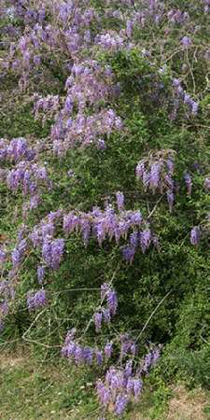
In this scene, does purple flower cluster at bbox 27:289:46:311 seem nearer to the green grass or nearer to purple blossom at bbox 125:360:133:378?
the green grass

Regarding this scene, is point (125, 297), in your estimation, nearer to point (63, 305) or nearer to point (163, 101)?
point (63, 305)

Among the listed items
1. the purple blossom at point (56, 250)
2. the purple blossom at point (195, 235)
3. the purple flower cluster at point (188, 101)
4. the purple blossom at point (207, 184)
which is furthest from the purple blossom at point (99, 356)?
the purple flower cluster at point (188, 101)

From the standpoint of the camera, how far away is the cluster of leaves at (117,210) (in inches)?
219

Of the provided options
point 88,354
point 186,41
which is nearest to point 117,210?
point 88,354

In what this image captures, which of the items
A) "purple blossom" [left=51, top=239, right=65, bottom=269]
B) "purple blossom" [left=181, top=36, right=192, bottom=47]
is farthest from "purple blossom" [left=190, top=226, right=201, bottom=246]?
"purple blossom" [left=181, top=36, right=192, bottom=47]

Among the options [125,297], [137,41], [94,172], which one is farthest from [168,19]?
[125,297]

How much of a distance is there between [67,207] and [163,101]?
1.15 meters

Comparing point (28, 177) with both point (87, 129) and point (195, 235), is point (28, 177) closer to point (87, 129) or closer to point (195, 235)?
point (87, 129)

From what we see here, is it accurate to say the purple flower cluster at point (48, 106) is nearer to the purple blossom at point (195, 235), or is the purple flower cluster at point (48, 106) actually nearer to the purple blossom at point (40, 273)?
the purple blossom at point (40, 273)

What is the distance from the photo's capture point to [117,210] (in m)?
5.63

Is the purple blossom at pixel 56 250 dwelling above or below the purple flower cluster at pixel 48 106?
below

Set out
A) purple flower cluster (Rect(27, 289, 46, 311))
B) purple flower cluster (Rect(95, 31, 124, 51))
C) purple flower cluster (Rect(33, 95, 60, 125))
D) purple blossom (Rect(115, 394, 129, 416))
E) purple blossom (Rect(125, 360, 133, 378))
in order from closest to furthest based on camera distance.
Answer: purple blossom (Rect(115, 394, 129, 416)) < purple blossom (Rect(125, 360, 133, 378)) < purple flower cluster (Rect(27, 289, 46, 311)) < purple flower cluster (Rect(95, 31, 124, 51)) < purple flower cluster (Rect(33, 95, 60, 125))

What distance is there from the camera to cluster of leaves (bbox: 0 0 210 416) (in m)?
5.55

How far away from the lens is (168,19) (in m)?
8.28
